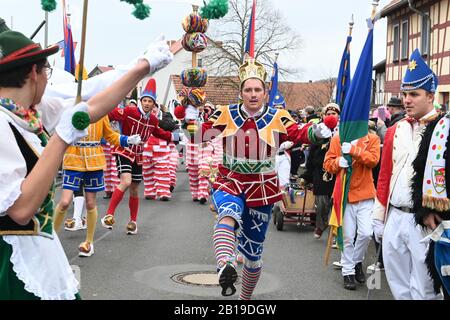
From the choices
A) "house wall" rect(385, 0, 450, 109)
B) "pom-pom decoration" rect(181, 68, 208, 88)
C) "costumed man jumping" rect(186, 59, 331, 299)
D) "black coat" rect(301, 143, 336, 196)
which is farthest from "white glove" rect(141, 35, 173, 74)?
"house wall" rect(385, 0, 450, 109)

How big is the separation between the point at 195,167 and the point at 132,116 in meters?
4.15

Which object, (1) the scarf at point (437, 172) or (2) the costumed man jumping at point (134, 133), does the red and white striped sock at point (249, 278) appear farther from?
(2) the costumed man jumping at point (134, 133)

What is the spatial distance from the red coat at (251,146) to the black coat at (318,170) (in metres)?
3.70

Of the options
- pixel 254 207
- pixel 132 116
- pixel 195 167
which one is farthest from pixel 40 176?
pixel 195 167

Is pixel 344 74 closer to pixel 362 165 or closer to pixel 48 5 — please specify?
pixel 362 165

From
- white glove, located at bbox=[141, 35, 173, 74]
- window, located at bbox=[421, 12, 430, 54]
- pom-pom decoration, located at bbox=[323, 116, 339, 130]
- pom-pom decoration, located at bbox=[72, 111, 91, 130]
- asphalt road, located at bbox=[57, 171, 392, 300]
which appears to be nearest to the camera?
pom-pom decoration, located at bbox=[72, 111, 91, 130]

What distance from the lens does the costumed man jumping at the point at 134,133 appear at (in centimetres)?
988

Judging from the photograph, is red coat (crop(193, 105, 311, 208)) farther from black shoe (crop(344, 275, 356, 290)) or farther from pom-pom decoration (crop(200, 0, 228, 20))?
black shoe (crop(344, 275, 356, 290))

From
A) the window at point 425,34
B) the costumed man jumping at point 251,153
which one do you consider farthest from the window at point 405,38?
the costumed man jumping at point 251,153

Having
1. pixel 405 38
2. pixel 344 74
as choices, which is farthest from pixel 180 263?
pixel 405 38

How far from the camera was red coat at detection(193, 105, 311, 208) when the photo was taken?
5.68 meters

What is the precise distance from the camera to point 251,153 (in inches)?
227

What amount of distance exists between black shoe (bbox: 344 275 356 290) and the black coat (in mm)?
2344

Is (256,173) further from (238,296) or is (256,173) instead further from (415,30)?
(415,30)
